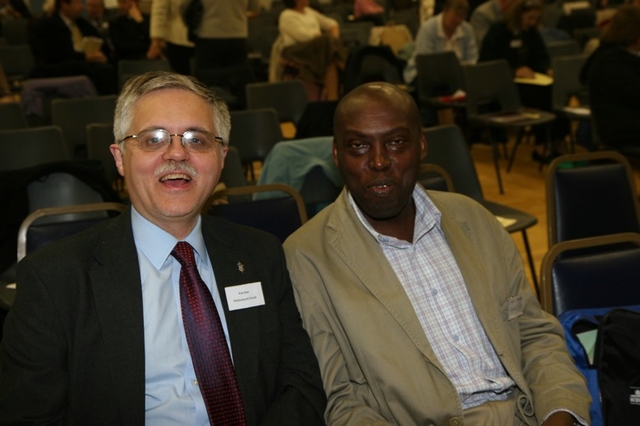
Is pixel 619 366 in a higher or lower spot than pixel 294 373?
lower

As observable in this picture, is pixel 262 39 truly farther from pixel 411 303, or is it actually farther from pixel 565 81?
pixel 411 303

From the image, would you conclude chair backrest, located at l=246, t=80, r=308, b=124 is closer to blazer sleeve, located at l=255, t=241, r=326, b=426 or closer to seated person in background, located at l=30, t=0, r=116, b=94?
seated person in background, located at l=30, t=0, r=116, b=94

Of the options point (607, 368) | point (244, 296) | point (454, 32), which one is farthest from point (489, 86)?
point (244, 296)

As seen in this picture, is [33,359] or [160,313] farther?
[160,313]

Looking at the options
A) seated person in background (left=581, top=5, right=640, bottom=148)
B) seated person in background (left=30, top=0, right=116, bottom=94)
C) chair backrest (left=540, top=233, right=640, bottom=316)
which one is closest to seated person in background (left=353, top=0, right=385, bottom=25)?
seated person in background (left=30, top=0, right=116, bottom=94)

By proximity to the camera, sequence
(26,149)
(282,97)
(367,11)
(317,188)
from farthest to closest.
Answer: (367,11), (282,97), (26,149), (317,188)

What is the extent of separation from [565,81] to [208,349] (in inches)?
230

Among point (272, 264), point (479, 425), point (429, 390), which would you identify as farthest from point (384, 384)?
point (272, 264)

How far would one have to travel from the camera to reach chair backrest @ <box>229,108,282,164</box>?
5.00 m

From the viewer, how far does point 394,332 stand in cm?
196

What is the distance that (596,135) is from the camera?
18.7ft

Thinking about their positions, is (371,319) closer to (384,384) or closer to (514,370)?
(384,384)

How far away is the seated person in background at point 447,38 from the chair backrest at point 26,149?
4.19 metres

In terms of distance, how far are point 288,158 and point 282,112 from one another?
85.2 inches
